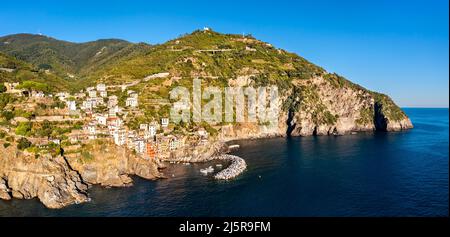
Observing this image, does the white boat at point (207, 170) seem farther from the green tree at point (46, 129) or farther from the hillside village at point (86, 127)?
the green tree at point (46, 129)

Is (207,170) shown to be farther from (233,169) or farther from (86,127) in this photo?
(86,127)

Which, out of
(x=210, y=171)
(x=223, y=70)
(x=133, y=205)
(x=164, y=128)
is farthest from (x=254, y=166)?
(x=223, y=70)

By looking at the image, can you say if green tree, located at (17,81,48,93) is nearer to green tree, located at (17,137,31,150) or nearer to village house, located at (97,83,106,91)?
village house, located at (97,83,106,91)

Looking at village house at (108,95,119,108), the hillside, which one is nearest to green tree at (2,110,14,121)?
village house at (108,95,119,108)

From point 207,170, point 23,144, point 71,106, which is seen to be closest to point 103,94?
point 71,106

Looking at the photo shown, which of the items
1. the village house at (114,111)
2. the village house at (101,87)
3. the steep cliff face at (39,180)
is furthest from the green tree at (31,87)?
the steep cliff face at (39,180)

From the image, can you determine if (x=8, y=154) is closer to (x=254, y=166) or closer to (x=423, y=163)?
(x=254, y=166)
